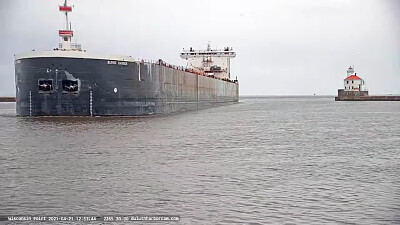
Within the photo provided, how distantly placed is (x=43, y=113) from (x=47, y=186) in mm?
21138

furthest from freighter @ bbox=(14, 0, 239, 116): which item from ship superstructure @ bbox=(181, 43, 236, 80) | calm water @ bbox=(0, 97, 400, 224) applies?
ship superstructure @ bbox=(181, 43, 236, 80)

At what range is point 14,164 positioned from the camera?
575 inches

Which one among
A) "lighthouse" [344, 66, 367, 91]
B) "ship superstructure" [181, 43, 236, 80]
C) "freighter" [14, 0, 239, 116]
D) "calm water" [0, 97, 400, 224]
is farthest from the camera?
"lighthouse" [344, 66, 367, 91]

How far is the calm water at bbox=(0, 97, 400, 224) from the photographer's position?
360 inches

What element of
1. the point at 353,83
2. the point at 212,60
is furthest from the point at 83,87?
the point at 353,83

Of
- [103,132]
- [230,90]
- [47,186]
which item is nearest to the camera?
[47,186]

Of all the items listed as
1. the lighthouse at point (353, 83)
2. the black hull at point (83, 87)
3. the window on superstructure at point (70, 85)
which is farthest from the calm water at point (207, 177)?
the lighthouse at point (353, 83)

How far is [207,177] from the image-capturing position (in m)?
12.4

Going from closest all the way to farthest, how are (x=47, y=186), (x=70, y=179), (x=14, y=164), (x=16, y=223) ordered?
1. (x=16, y=223)
2. (x=47, y=186)
3. (x=70, y=179)
4. (x=14, y=164)

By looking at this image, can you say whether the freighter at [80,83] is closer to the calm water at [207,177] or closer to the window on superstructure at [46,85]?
the window on superstructure at [46,85]

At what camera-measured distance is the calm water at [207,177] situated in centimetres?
913

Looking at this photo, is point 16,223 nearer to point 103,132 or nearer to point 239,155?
point 239,155

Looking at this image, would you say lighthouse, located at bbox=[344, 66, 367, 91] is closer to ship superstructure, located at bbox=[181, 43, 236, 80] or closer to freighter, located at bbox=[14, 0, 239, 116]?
ship superstructure, located at bbox=[181, 43, 236, 80]

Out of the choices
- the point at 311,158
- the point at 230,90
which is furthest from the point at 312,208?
the point at 230,90
